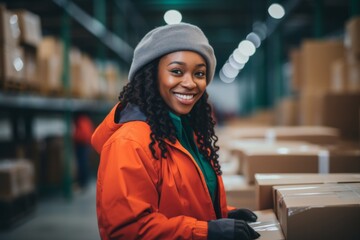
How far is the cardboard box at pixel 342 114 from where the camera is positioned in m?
4.72

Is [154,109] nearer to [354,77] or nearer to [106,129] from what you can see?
[106,129]

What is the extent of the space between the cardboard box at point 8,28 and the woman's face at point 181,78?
12.2ft

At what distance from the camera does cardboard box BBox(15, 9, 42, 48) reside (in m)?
5.67

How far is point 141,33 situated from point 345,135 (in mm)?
12156

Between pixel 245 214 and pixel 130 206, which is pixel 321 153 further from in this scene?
pixel 130 206

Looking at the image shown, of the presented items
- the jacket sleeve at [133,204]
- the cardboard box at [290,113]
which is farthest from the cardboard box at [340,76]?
the jacket sleeve at [133,204]

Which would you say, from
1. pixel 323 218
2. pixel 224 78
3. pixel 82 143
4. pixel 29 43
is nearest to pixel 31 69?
pixel 29 43

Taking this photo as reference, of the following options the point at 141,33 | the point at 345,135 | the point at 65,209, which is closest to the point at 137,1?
the point at 141,33

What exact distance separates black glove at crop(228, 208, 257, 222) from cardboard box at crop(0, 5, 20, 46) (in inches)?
156

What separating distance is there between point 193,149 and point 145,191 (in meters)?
0.50

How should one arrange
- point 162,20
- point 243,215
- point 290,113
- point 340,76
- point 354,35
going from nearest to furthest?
1. point 243,215
2. point 354,35
3. point 340,76
4. point 290,113
5. point 162,20

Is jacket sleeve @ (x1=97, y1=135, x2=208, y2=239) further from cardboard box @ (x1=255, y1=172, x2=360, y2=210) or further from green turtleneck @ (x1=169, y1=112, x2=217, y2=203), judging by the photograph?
cardboard box @ (x1=255, y1=172, x2=360, y2=210)

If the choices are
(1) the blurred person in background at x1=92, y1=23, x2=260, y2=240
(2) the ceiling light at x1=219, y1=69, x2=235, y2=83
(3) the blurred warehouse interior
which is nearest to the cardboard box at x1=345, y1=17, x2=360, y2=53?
(3) the blurred warehouse interior

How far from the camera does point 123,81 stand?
46.2 ft
